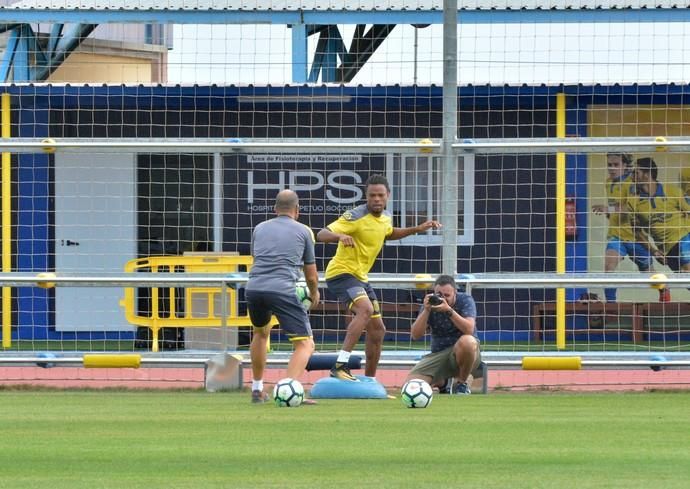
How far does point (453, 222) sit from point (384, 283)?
0.75 metres

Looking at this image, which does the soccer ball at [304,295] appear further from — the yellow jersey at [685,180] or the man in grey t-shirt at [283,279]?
the yellow jersey at [685,180]

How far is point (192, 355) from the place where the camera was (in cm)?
1225

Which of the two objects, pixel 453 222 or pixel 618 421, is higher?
pixel 453 222

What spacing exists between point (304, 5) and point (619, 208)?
15.3 ft

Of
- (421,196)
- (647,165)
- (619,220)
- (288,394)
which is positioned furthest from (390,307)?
(288,394)

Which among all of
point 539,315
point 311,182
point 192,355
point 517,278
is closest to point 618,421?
point 517,278

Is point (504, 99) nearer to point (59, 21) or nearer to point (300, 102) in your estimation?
point (300, 102)

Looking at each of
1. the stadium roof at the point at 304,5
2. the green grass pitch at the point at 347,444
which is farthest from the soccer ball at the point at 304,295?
the stadium roof at the point at 304,5

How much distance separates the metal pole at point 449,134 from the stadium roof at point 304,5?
6507 millimetres

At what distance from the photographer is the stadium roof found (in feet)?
60.5

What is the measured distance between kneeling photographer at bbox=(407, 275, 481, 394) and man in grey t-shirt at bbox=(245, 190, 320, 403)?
1.29 metres

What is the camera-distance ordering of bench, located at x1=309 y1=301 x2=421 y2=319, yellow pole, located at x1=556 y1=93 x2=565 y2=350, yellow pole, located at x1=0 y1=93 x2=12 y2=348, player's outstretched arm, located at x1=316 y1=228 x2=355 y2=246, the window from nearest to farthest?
player's outstretched arm, located at x1=316 y1=228 x2=355 y2=246 → yellow pole, located at x1=556 y1=93 x2=565 y2=350 → yellow pole, located at x1=0 y1=93 x2=12 y2=348 → bench, located at x1=309 y1=301 x2=421 y2=319 → the window

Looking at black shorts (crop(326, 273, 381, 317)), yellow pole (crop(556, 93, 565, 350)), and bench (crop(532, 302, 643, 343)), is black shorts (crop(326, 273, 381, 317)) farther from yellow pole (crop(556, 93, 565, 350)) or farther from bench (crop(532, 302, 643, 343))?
bench (crop(532, 302, 643, 343))

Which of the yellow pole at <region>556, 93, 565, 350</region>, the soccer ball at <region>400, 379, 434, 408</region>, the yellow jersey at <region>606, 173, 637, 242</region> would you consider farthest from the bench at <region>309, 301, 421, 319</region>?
the soccer ball at <region>400, 379, 434, 408</region>
